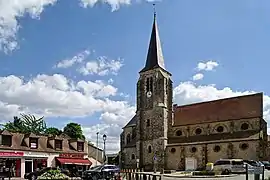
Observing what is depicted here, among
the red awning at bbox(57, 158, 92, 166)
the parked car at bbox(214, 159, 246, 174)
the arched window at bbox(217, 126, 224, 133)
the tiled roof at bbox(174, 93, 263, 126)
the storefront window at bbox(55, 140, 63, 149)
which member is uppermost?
the tiled roof at bbox(174, 93, 263, 126)

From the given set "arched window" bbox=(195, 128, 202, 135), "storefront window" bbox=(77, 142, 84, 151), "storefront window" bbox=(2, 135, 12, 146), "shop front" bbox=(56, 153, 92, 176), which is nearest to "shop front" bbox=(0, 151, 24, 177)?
"storefront window" bbox=(2, 135, 12, 146)

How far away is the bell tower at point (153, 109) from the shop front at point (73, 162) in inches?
515

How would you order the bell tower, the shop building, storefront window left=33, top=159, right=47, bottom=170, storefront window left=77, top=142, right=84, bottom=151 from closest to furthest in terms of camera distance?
the shop building → storefront window left=33, top=159, right=47, bottom=170 → storefront window left=77, top=142, right=84, bottom=151 → the bell tower

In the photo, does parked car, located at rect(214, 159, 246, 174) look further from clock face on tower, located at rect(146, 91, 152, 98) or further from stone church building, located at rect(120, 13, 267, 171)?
clock face on tower, located at rect(146, 91, 152, 98)

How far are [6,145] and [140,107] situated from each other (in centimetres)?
2724

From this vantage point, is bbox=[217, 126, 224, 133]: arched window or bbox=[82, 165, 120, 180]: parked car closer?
bbox=[82, 165, 120, 180]: parked car

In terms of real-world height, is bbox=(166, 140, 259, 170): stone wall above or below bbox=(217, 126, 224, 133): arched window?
below

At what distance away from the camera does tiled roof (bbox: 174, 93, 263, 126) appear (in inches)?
2259

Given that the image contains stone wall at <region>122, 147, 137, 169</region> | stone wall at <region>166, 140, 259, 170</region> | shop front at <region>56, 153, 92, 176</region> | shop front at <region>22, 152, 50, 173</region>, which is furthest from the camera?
stone wall at <region>122, 147, 137, 169</region>

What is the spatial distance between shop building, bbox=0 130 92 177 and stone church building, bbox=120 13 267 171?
13.4 meters

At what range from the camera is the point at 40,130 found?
82.2 metres

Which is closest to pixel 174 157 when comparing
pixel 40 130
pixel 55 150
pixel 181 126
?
pixel 181 126

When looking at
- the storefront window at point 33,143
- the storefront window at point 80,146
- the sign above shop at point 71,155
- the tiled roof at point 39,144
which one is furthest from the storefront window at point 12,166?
the storefront window at point 80,146

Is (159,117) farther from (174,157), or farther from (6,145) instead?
(6,145)
